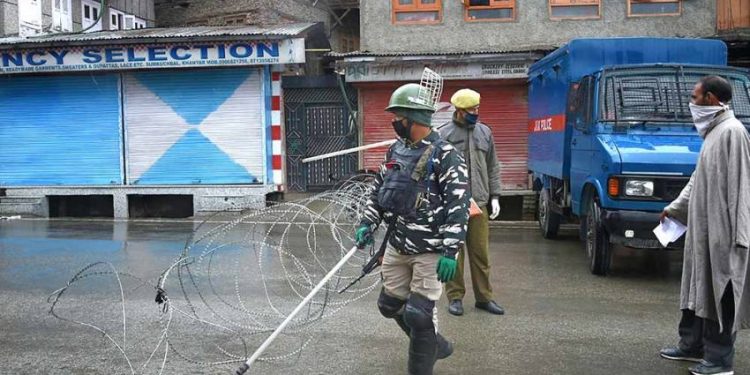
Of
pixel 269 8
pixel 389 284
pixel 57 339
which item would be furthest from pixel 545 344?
pixel 269 8

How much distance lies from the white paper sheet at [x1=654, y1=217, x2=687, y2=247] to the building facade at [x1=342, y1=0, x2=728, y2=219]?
10830 millimetres

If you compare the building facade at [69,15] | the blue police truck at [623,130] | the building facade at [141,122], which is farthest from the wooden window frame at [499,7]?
the building facade at [69,15]

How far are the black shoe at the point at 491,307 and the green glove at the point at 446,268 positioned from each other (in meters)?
2.64

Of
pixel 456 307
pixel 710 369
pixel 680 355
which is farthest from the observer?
pixel 456 307

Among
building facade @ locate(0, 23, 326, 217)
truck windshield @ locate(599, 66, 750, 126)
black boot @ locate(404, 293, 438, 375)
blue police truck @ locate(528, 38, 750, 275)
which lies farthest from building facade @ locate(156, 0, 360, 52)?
black boot @ locate(404, 293, 438, 375)

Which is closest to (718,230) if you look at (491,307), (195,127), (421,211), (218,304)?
(421,211)

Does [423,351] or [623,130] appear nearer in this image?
[423,351]

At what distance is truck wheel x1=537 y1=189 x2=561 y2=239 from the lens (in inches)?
465

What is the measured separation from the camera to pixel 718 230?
4.97 m

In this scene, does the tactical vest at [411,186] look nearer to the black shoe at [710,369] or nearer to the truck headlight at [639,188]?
the black shoe at [710,369]

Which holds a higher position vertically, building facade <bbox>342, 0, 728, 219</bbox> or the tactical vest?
building facade <bbox>342, 0, 728, 219</bbox>

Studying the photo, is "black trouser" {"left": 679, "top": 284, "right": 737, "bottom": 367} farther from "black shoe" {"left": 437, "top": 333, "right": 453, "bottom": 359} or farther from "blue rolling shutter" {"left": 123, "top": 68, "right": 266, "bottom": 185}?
"blue rolling shutter" {"left": 123, "top": 68, "right": 266, "bottom": 185}

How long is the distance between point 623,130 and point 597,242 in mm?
1329

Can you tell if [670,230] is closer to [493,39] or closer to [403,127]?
[403,127]
